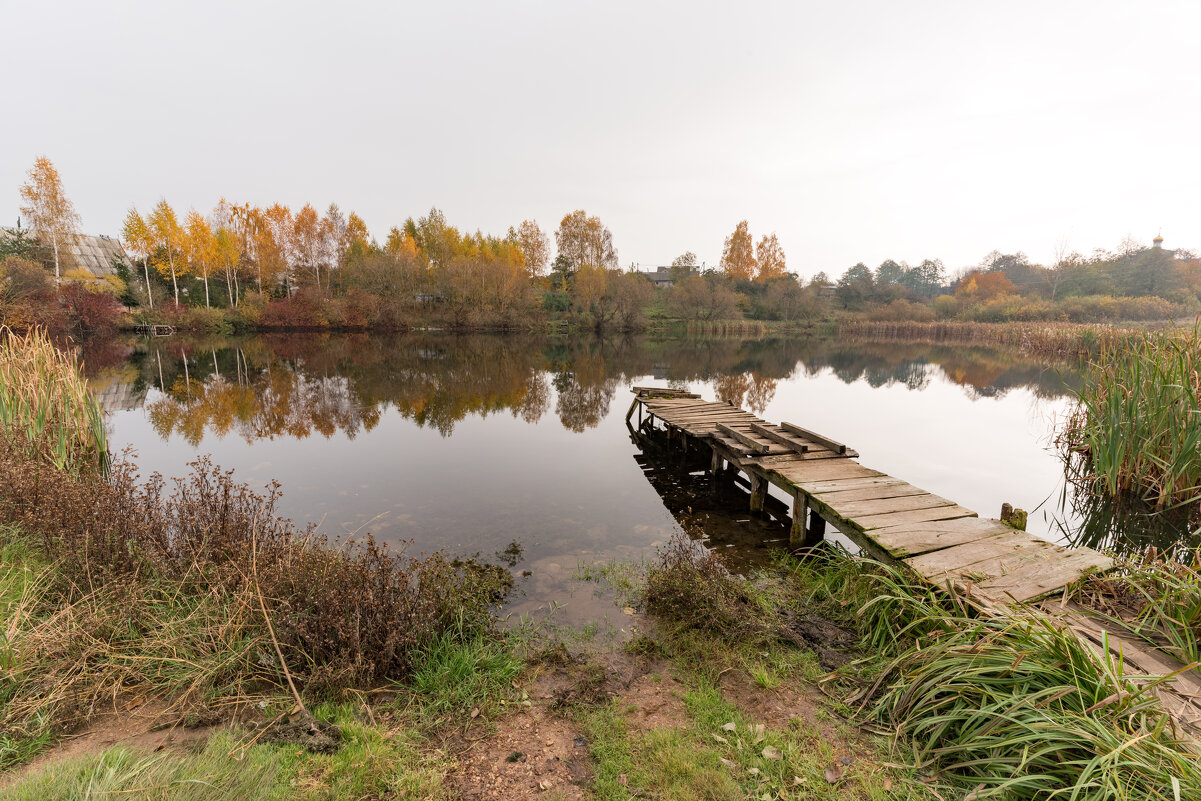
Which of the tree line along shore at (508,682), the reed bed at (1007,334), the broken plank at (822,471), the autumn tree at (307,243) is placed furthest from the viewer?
the autumn tree at (307,243)

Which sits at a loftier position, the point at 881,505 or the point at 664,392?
the point at 664,392

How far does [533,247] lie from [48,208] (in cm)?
3804

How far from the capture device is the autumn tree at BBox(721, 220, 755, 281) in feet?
218

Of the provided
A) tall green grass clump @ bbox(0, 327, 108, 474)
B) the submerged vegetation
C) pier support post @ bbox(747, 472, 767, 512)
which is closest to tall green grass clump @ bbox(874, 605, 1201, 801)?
the submerged vegetation

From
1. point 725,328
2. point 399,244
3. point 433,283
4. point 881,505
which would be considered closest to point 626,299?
point 725,328

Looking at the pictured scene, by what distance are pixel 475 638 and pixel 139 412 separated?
15.7m

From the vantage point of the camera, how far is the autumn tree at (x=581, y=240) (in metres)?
56.5

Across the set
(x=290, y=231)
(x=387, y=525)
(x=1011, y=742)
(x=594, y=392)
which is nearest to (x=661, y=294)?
(x=290, y=231)

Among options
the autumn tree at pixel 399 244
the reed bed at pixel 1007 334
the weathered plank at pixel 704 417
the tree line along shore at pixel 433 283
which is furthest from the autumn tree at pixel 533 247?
the weathered plank at pixel 704 417

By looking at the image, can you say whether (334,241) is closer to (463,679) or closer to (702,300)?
(702,300)

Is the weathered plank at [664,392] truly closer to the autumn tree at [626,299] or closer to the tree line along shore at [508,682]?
the tree line along shore at [508,682]

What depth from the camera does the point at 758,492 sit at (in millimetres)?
8055

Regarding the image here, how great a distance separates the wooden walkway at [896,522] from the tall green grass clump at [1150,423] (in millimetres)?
3249

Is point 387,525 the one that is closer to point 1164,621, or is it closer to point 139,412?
point 1164,621
